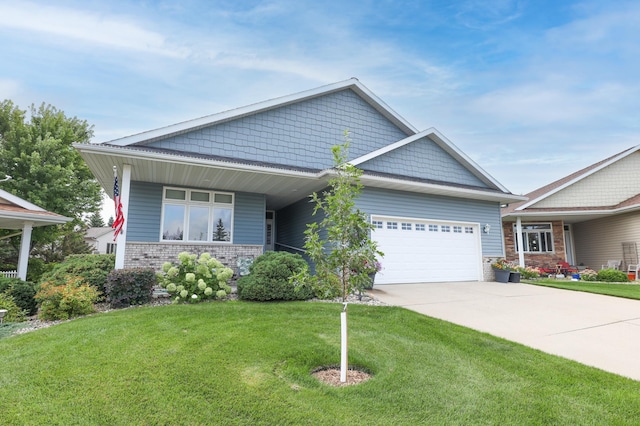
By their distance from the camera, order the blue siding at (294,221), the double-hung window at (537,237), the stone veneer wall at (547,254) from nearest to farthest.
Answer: the blue siding at (294,221) < the stone veneer wall at (547,254) < the double-hung window at (537,237)

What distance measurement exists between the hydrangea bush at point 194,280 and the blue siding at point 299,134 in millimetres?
4056

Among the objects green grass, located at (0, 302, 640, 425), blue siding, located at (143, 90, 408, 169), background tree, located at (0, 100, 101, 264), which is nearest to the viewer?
green grass, located at (0, 302, 640, 425)

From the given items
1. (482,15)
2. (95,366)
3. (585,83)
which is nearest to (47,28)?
(95,366)

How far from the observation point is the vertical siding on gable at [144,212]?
9.53 m

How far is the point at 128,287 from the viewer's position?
704 centimetres

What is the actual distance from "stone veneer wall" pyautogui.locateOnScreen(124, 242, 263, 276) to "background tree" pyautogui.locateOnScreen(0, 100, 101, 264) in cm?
1096

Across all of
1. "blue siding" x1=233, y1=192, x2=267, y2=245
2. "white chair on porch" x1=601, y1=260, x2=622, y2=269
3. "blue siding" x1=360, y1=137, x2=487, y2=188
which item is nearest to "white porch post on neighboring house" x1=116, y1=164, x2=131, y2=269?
"blue siding" x1=233, y1=192, x2=267, y2=245

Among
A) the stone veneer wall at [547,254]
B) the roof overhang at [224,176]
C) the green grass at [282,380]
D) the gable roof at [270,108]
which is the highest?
the gable roof at [270,108]

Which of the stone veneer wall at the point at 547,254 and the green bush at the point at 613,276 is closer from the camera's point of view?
the green bush at the point at 613,276

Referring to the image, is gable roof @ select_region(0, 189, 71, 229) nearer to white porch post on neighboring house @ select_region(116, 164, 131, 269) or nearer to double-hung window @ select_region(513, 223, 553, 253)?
white porch post on neighboring house @ select_region(116, 164, 131, 269)

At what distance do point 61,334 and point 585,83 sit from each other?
1696 cm

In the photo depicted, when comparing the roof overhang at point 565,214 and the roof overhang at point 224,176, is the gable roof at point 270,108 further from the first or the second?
the roof overhang at point 565,214

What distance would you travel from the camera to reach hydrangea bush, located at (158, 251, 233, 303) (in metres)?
7.32

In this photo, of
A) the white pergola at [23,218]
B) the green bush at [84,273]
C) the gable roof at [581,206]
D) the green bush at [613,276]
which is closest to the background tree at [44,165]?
the white pergola at [23,218]
